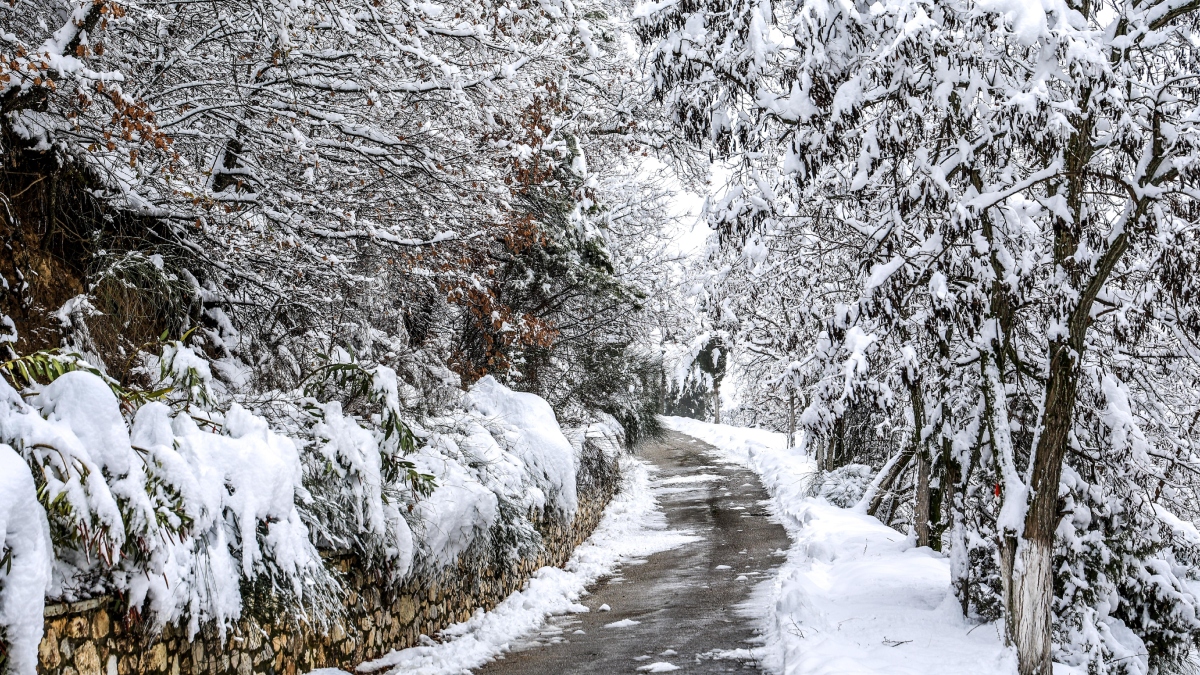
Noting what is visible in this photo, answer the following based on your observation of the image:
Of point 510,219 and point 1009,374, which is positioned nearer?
point 1009,374

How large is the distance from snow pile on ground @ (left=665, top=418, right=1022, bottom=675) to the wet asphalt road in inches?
16.3

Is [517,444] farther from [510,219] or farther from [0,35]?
[0,35]

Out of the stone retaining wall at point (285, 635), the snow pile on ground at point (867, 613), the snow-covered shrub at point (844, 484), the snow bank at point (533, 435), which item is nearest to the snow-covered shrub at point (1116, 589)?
the snow pile on ground at point (867, 613)

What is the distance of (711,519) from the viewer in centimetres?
1842

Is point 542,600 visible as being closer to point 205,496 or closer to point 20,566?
point 205,496

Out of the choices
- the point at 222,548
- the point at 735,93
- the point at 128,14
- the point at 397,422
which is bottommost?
the point at 222,548

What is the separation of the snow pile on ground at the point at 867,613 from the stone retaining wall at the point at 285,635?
10.4ft

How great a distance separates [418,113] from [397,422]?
12.5ft

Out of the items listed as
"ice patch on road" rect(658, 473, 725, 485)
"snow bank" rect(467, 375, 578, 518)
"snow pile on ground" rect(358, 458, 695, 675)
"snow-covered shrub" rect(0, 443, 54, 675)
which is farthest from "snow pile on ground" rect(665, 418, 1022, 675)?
"ice patch on road" rect(658, 473, 725, 485)

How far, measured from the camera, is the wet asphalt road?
799 centimetres

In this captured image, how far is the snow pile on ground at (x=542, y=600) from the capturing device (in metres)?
7.91

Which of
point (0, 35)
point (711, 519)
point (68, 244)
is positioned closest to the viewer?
point (0, 35)

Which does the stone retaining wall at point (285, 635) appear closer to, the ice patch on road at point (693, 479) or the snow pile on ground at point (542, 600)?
the snow pile on ground at point (542, 600)

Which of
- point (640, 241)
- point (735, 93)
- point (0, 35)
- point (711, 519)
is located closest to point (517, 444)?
point (735, 93)
